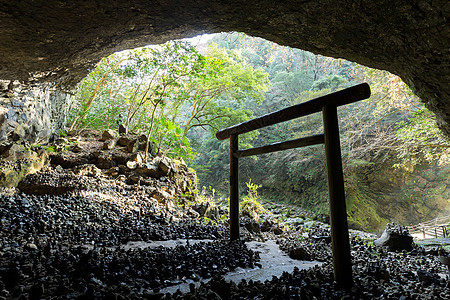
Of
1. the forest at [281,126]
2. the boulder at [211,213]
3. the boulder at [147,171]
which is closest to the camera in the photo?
the boulder at [211,213]

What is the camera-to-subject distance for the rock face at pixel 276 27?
6.73ft

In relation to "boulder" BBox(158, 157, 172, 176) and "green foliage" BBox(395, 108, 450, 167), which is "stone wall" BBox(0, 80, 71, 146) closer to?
"boulder" BBox(158, 157, 172, 176)

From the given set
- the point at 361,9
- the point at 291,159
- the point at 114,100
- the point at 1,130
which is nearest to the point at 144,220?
the point at 1,130

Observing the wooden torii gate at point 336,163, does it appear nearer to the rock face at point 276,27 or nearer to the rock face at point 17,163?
the rock face at point 276,27

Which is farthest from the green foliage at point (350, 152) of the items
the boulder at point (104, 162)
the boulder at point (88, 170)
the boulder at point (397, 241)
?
the boulder at point (88, 170)

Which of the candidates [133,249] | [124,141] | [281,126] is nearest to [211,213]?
[133,249]

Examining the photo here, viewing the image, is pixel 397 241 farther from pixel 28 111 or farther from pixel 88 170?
pixel 28 111

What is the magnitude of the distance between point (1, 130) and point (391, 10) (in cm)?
647

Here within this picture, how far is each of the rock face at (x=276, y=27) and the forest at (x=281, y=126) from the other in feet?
4.97

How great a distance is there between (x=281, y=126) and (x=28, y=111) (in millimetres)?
14298

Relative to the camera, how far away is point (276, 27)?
2.69 m

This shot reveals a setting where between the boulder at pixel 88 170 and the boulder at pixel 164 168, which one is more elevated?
the boulder at pixel 164 168

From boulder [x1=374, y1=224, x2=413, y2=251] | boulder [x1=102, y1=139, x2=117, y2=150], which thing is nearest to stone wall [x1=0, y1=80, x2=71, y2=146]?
boulder [x1=102, y1=139, x2=117, y2=150]

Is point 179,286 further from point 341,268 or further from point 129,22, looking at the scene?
point 129,22
